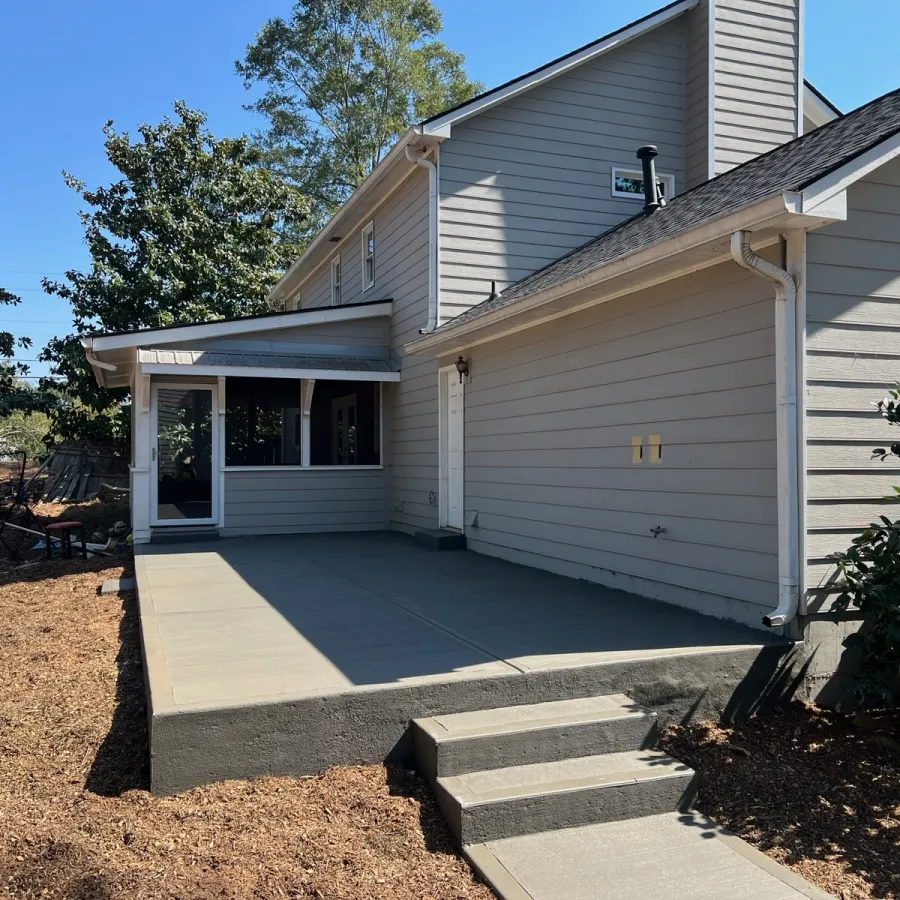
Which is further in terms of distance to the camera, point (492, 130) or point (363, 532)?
point (363, 532)

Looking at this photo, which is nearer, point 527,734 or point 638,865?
point 638,865

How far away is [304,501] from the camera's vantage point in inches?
455

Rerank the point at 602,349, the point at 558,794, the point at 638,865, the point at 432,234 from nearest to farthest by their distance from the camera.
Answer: the point at 638,865 < the point at 558,794 < the point at 602,349 < the point at 432,234

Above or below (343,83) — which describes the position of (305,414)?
below

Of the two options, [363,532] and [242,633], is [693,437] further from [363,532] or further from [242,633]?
[363,532]

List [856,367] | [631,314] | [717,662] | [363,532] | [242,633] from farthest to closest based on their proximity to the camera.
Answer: [363,532]
[631,314]
[242,633]
[856,367]
[717,662]

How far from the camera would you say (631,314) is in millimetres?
6434

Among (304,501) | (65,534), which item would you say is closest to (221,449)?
(304,501)

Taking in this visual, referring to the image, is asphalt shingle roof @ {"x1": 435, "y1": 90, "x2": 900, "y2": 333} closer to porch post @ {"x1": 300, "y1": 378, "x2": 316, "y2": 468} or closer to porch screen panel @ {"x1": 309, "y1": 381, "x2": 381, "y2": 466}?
porch post @ {"x1": 300, "y1": 378, "x2": 316, "y2": 468}

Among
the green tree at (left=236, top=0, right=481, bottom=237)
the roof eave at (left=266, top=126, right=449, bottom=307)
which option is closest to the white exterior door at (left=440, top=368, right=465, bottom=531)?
the roof eave at (left=266, top=126, right=449, bottom=307)

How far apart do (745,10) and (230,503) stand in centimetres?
964

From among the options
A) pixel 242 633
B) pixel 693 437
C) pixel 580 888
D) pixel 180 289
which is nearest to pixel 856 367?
pixel 693 437

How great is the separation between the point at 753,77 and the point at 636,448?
23.1ft

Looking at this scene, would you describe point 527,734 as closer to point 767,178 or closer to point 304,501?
point 767,178
